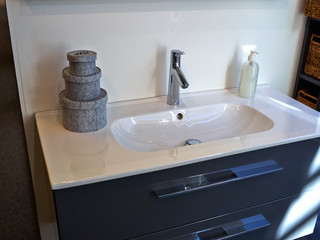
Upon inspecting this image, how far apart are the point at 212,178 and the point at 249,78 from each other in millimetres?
509

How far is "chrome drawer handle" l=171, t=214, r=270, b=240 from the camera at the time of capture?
1177mm

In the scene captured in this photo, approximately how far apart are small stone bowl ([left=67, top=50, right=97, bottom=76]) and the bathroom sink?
217mm

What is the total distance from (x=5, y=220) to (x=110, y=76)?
1.08 metres

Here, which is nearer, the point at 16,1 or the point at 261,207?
the point at 16,1

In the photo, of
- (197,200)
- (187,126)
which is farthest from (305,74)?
(197,200)

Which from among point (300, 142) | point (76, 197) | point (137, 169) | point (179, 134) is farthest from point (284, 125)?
point (76, 197)

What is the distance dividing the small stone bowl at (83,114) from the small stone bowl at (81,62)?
0.09m

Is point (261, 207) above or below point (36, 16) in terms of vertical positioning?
below

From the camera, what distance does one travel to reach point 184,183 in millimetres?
1060

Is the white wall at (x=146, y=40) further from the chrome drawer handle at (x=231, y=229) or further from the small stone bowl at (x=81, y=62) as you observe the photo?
the chrome drawer handle at (x=231, y=229)

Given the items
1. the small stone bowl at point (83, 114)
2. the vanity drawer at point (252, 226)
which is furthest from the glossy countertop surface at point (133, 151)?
the vanity drawer at point (252, 226)

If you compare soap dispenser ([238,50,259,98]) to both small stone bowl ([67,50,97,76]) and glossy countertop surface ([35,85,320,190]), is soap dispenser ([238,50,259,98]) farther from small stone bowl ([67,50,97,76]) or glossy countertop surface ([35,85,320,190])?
small stone bowl ([67,50,97,76])

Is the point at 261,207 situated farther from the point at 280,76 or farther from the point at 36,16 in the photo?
the point at 36,16

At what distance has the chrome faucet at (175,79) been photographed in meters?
1.24
